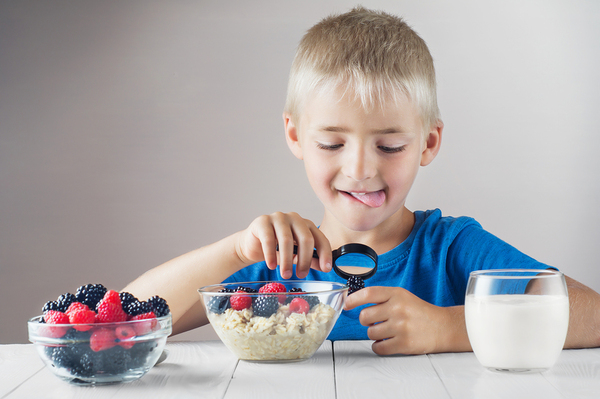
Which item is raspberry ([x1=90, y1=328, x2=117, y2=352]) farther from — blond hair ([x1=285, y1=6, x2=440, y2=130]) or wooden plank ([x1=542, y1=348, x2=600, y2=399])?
blond hair ([x1=285, y1=6, x2=440, y2=130])

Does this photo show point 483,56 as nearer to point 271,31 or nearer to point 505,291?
point 271,31

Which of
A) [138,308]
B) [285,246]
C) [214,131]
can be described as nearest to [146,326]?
[138,308]

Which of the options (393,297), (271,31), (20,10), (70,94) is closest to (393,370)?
(393,297)

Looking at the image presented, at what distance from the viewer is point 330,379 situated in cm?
62

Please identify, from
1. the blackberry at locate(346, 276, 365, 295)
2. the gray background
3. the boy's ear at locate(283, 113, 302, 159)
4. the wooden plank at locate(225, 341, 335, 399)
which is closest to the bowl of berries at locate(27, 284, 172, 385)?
the wooden plank at locate(225, 341, 335, 399)

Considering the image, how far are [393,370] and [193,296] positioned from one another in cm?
50

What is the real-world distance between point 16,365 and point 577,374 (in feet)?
2.32

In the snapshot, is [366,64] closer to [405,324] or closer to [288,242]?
[288,242]

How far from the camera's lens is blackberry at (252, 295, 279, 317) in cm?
67

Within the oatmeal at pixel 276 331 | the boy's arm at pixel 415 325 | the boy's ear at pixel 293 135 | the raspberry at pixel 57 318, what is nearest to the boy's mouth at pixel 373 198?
the boy's ear at pixel 293 135

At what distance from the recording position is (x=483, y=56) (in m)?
2.02

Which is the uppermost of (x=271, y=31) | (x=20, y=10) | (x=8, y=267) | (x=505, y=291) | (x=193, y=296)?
(x=20, y=10)

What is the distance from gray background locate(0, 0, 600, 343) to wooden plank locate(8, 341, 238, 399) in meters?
1.31

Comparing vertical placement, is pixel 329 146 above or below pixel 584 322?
above
